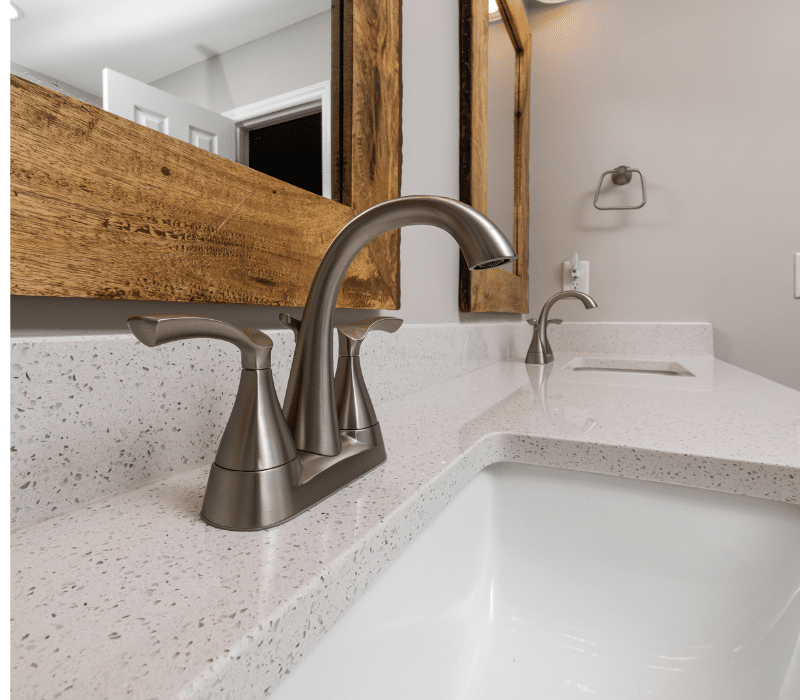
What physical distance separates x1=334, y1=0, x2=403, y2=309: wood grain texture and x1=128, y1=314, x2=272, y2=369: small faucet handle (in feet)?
1.24

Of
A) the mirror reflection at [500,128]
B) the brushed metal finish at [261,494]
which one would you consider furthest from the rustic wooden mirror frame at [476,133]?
the brushed metal finish at [261,494]

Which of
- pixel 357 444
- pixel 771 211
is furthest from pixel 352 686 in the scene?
pixel 771 211

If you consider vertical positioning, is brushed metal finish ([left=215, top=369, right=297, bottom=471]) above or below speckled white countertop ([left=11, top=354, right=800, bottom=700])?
above

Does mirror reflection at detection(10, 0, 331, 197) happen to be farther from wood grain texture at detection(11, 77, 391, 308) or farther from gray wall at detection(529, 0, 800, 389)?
gray wall at detection(529, 0, 800, 389)

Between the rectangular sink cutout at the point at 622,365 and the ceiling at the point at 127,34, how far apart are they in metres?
1.15

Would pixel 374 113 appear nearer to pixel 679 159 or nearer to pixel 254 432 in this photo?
pixel 254 432

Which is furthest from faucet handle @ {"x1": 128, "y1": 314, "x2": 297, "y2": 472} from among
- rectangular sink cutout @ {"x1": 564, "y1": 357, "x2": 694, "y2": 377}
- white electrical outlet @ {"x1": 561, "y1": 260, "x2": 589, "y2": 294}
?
white electrical outlet @ {"x1": 561, "y1": 260, "x2": 589, "y2": 294}

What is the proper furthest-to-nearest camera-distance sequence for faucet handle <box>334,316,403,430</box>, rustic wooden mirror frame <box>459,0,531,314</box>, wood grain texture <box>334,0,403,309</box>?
1. rustic wooden mirror frame <box>459,0,531,314</box>
2. wood grain texture <box>334,0,403,309</box>
3. faucet handle <box>334,316,403,430</box>

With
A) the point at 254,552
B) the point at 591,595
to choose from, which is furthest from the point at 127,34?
the point at 591,595

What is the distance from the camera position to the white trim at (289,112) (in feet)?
Answer: 1.50

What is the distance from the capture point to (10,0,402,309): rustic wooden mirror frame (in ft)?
0.98

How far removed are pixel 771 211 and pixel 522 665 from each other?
5.32ft

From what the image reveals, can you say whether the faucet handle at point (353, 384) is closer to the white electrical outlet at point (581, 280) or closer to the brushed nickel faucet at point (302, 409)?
the brushed nickel faucet at point (302, 409)

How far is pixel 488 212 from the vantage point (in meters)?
1.19
